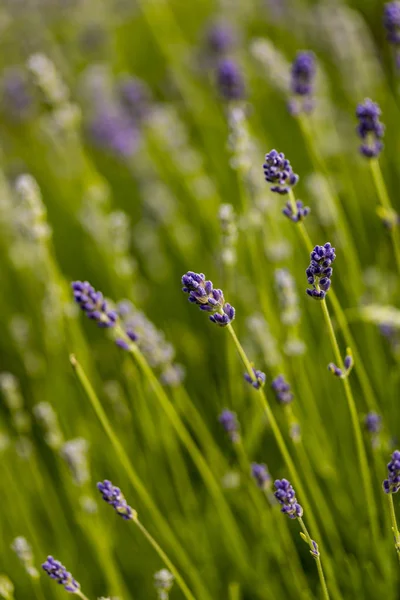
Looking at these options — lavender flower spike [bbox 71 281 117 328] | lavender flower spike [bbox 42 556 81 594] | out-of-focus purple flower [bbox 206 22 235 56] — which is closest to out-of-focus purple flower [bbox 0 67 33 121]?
out-of-focus purple flower [bbox 206 22 235 56]

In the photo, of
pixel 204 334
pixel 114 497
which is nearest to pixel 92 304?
→ pixel 114 497

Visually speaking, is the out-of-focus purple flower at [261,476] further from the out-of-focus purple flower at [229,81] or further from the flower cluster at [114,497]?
the out-of-focus purple flower at [229,81]

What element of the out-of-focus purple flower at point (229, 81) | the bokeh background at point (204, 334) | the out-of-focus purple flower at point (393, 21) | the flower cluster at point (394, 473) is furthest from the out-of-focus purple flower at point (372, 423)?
the out-of-focus purple flower at point (229, 81)

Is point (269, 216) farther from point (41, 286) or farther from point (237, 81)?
point (41, 286)

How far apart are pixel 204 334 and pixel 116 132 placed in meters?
1.64

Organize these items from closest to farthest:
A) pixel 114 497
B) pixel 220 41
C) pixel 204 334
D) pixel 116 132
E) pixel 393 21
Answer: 1. pixel 114 497
2. pixel 393 21
3. pixel 204 334
4. pixel 220 41
5. pixel 116 132

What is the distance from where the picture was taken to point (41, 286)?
3973 mm

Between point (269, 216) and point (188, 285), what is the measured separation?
1.31 m

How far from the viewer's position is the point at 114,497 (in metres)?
1.43

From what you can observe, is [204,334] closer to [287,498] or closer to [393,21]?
[393,21]

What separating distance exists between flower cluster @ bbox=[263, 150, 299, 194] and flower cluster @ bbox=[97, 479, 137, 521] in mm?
726

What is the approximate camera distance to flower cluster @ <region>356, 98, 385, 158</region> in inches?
69.1

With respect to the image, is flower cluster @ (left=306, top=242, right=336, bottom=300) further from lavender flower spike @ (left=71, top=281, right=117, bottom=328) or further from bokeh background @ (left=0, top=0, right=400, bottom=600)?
bokeh background @ (left=0, top=0, right=400, bottom=600)

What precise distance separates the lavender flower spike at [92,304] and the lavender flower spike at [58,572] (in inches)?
19.7
